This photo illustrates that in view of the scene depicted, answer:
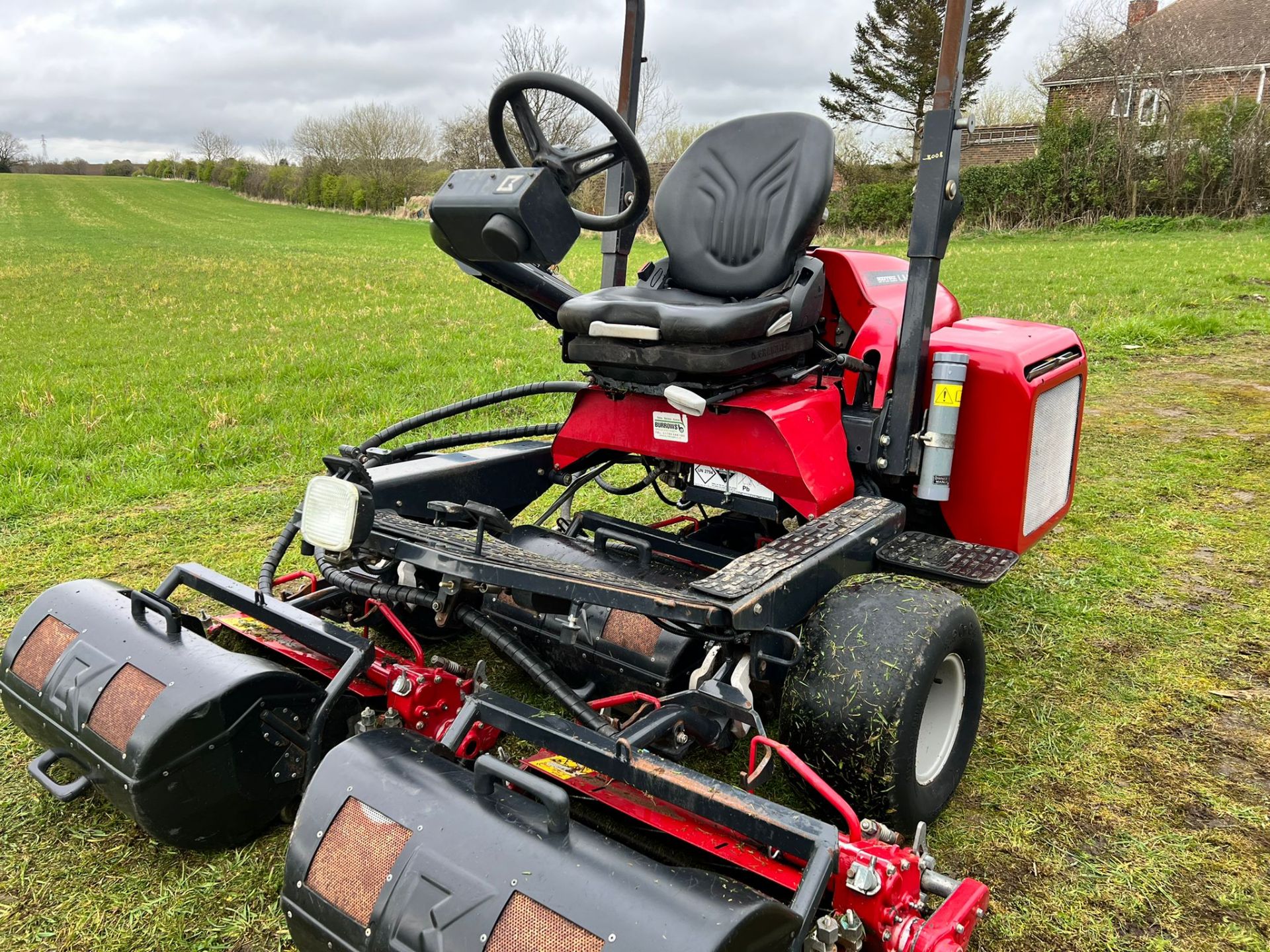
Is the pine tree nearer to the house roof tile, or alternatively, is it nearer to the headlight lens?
the house roof tile

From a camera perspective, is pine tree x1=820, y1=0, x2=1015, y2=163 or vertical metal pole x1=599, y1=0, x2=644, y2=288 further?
pine tree x1=820, y1=0, x2=1015, y2=163

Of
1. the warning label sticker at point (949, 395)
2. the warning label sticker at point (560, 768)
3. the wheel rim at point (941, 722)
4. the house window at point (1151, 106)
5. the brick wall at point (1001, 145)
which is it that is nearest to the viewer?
the warning label sticker at point (560, 768)

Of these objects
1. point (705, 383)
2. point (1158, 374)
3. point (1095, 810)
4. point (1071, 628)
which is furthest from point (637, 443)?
point (1158, 374)

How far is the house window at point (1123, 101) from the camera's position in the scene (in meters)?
23.3

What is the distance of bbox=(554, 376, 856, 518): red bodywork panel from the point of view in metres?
2.65

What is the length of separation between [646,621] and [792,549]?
1.44 ft

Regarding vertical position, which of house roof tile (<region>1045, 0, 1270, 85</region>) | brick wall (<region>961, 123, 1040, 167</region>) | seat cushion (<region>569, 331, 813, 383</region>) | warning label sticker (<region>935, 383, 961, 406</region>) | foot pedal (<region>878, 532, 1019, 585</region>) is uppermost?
house roof tile (<region>1045, 0, 1270, 85</region>)

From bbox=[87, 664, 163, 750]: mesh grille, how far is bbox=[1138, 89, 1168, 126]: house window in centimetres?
2516

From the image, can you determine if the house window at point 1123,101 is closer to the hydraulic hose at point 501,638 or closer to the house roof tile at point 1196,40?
the house roof tile at point 1196,40

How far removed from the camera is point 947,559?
8.39ft

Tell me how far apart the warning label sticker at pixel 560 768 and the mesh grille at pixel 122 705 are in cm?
88

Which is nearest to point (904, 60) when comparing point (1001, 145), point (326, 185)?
point (1001, 145)

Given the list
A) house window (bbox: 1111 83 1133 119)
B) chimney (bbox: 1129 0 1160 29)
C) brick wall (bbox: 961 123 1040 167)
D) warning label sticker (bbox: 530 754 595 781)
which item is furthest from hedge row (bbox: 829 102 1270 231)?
warning label sticker (bbox: 530 754 595 781)

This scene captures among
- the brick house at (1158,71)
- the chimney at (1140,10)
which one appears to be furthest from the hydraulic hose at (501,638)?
the chimney at (1140,10)
